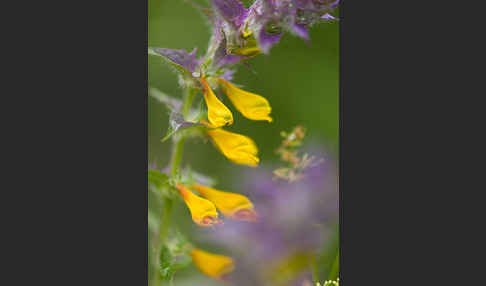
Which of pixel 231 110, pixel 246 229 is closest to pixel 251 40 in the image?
pixel 231 110

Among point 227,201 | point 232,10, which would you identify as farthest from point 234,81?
point 227,201

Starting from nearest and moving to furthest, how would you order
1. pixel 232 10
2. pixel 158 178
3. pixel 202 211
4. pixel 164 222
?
pixel 232 10, pixel 202 211, pixel 158 178, pixel 164 222

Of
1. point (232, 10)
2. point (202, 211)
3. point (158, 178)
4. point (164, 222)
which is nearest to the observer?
point (232, 10)

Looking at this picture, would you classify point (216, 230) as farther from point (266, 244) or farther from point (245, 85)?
point (245, 85)

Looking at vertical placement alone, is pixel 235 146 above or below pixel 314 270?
above

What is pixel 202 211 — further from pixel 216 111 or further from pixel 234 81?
pixel 234 81

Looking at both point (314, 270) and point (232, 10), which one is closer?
point (232, 10)

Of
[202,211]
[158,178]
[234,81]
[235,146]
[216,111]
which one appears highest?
[234,81]
